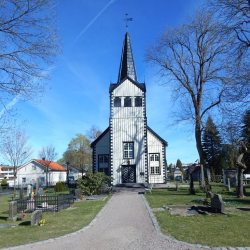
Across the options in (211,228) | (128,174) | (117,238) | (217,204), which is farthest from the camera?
(128,174)

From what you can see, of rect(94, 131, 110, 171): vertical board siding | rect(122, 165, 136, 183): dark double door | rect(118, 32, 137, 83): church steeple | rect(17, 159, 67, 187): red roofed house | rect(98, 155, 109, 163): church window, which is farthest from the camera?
rect(17, 159, 67, 187): red roofed house

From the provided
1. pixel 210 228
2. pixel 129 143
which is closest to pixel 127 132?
pixel 129 143

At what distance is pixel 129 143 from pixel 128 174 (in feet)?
11.9

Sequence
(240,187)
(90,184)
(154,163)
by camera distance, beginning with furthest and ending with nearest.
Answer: (154,163) → (90,184) → (240,187)

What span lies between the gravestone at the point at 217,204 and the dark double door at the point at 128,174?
89.6 ft

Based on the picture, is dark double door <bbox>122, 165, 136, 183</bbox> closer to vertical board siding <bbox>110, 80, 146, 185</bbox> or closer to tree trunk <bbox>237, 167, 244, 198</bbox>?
vertical board siding <bbox>110, 80, 146, 185</bbox>

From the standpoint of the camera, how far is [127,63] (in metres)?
47.8

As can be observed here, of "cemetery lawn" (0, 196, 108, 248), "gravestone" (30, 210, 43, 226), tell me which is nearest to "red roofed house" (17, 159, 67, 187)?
"cemetery lawn" (0, 196, 108, 248)

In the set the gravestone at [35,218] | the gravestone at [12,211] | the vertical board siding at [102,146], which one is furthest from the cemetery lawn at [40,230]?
the vertical board siding at [102,146]

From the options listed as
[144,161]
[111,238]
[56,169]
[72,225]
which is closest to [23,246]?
[111,238]

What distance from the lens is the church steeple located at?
155ft

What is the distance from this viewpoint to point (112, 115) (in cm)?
4400

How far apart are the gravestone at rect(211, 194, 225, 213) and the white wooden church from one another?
26967 mm

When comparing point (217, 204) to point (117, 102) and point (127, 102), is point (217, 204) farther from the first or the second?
point (117, 102)
